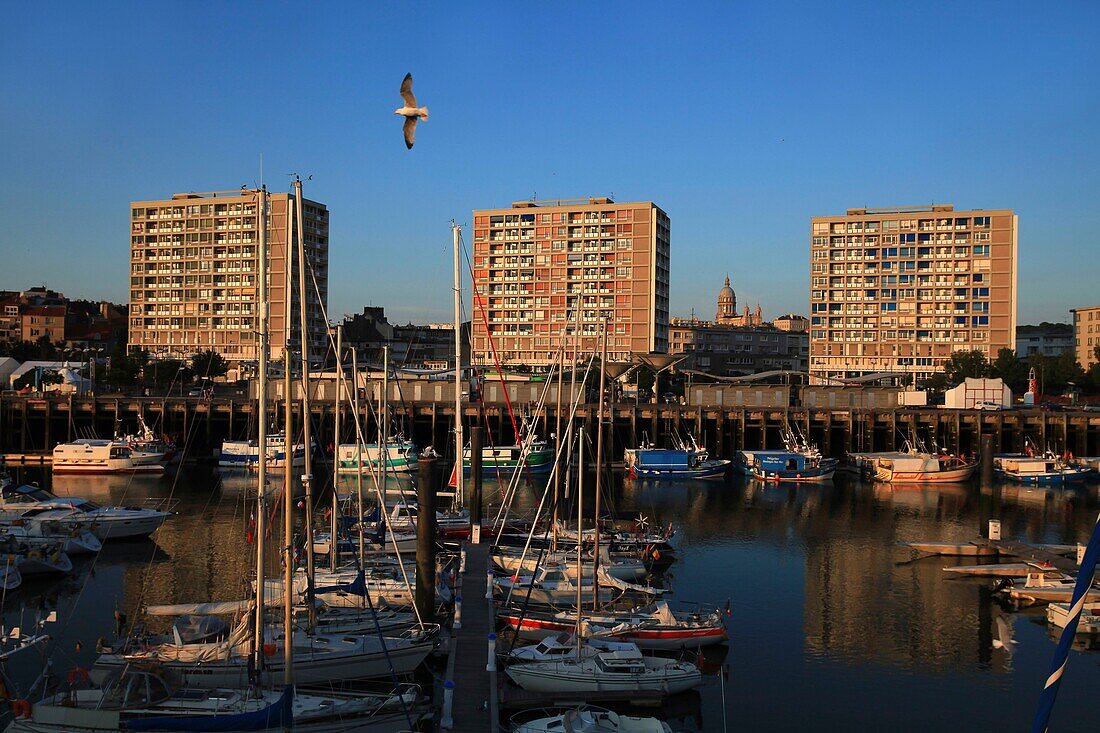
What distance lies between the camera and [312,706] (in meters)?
17.9

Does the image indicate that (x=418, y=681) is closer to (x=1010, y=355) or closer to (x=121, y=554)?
(x=121, y=554)

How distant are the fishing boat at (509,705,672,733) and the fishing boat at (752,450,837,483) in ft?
146

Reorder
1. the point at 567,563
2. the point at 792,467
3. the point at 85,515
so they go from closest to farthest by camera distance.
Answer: the point at 567,563 → the point at 85,515 → the point at 792,467

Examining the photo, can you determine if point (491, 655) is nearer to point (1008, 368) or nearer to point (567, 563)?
point (567, 563)

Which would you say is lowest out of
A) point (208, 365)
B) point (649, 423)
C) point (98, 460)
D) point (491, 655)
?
point (491, 655)

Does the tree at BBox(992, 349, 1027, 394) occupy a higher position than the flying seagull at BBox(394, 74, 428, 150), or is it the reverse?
the flying seagull at BBox(394, 74, 428, 150)

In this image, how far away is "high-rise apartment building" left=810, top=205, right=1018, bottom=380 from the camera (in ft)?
331

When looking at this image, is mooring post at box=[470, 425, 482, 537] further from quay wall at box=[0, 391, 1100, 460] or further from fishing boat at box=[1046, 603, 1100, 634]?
quay wall at box=[0, 391, 1100, 460]

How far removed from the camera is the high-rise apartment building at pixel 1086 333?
12769cm

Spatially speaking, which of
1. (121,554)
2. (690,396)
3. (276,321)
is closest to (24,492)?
(121,554)

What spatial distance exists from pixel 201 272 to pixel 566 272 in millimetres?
44019

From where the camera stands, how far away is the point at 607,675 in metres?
20.7

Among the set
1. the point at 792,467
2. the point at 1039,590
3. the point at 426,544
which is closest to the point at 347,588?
the point at 426,544

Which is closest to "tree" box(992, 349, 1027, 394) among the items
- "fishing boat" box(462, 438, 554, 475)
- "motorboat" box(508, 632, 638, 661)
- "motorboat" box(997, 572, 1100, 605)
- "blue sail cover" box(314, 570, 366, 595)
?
"fishing boat" box(462, 438, 554, 475)
